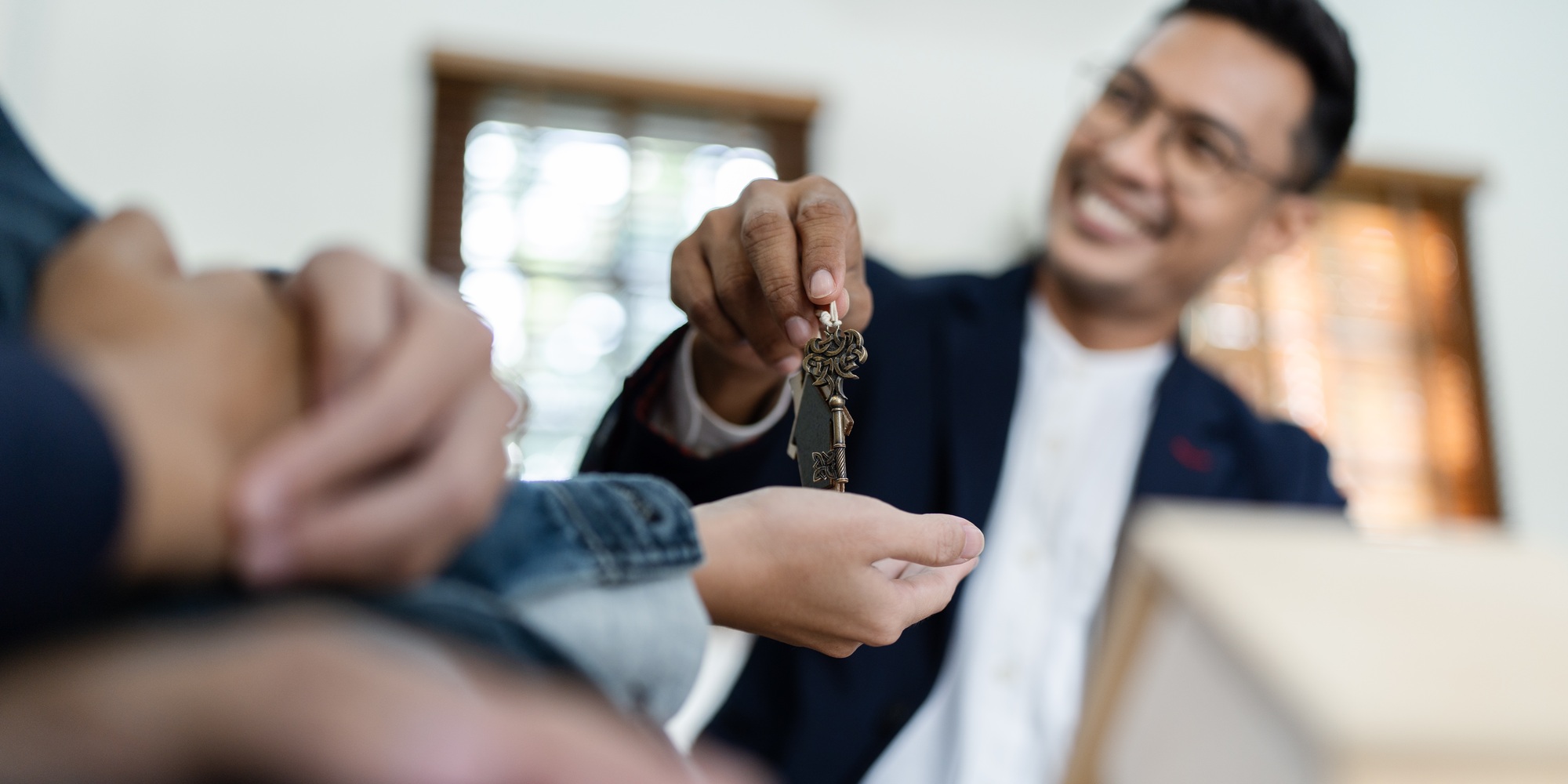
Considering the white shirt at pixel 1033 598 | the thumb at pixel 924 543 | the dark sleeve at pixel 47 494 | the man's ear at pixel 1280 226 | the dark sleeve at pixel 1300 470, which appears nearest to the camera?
the dark sleeve at pixel 47 494

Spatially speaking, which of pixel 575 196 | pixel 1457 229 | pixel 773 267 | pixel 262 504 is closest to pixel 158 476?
pixel 262 504

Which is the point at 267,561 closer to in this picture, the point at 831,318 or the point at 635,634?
the point at 635,634

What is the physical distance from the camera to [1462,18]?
2744 mm

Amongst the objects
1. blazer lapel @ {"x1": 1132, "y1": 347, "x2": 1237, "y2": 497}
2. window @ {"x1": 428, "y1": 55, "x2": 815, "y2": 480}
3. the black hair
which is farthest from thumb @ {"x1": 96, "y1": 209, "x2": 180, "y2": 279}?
window @ {"x1": 428, "y1": 55, "x2": 815, "y2": 480}

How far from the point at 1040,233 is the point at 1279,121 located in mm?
1273

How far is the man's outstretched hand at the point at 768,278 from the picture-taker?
34cm

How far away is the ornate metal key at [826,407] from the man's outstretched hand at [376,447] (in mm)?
155

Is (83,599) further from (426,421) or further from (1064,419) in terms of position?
(1064,419)

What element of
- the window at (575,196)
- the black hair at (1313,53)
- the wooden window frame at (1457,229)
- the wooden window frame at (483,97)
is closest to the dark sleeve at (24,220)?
the black hair at (1313,53)

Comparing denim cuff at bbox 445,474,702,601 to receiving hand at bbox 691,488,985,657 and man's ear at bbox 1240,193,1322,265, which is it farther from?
man's ear at bbox 1240,193,1322,265

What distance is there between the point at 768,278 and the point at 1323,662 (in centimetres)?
28

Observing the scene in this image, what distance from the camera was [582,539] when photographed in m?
0.22

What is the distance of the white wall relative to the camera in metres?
2.04

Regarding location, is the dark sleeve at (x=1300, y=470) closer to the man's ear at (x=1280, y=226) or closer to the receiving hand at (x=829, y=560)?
the man's ear at (x=1280, y=226)
